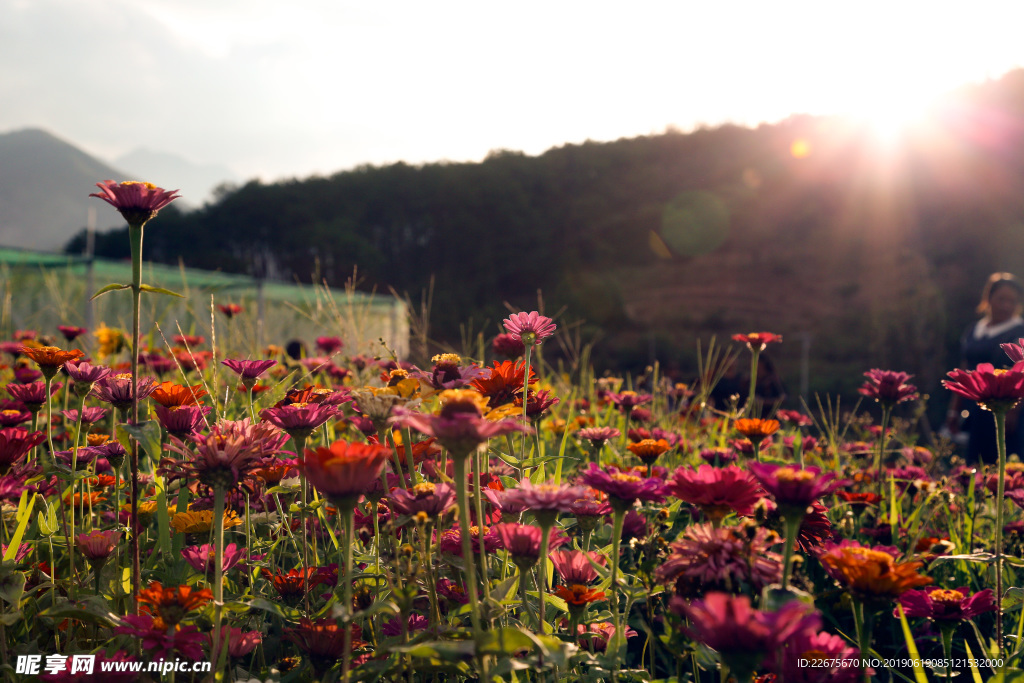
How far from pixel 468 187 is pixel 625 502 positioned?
1453 inches

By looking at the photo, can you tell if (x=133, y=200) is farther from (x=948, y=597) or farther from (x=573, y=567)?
(x=948, y=597)

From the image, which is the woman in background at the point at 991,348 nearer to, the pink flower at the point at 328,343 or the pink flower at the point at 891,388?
the pink flower at the point at 891,388

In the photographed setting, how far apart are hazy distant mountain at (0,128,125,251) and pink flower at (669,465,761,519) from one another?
7144 centimetres

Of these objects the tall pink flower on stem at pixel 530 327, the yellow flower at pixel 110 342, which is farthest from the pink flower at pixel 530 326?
the yellow flower at pixel 110 342

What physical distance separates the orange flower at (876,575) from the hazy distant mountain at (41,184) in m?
71.6

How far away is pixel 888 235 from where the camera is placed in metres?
29.2

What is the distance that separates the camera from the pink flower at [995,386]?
0.80 meters

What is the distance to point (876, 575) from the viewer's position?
1.79 feet

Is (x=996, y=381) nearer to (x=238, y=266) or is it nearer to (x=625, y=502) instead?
(x=625, y=502)

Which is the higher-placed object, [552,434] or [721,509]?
[721,509]

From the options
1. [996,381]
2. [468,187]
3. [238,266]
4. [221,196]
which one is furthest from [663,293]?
[996,381]

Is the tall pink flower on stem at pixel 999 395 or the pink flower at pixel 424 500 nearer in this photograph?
the pink flower at pixel 424 500

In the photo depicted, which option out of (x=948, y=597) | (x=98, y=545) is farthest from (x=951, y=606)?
(x=98, y=545)

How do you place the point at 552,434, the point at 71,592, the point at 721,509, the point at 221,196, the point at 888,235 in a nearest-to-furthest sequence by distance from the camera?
1. the point at 721,509
2. the point at 71,592
3. the point at 552,434
4. the point at 888,235
5. the point at 221,196
